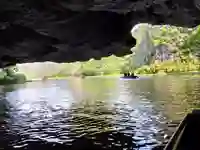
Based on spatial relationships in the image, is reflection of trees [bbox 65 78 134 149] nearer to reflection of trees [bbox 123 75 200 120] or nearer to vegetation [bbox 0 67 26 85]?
reflection of trees [bbox 123 75 200 120]

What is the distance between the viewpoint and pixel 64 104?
1303 cm

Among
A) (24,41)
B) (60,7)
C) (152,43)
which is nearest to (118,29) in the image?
(60,7)

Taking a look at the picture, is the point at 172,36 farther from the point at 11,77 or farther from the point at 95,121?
the point at 95,121

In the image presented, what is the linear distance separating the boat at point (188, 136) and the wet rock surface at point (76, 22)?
8.24 meters

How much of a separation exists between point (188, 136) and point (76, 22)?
938cm

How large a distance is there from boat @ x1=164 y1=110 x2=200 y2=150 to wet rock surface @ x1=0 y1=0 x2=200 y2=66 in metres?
8.24

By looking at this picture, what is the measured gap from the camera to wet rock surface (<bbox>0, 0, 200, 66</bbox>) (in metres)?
10.7

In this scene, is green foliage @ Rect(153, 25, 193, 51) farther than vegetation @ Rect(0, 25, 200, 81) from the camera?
No

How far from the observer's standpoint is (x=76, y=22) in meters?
11.6

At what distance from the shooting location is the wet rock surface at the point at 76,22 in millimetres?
10680

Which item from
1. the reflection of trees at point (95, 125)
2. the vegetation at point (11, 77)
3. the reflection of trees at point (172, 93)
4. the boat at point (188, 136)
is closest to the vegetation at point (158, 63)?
the vegetation at point (11, 77)

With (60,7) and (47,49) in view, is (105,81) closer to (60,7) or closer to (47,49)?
(47,49)

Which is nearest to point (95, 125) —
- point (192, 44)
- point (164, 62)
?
point (192, 44)

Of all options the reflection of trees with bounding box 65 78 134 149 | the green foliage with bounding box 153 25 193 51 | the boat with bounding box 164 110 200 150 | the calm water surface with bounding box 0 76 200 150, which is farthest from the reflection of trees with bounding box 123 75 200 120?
the boat with bounding box 164 110 200 150
